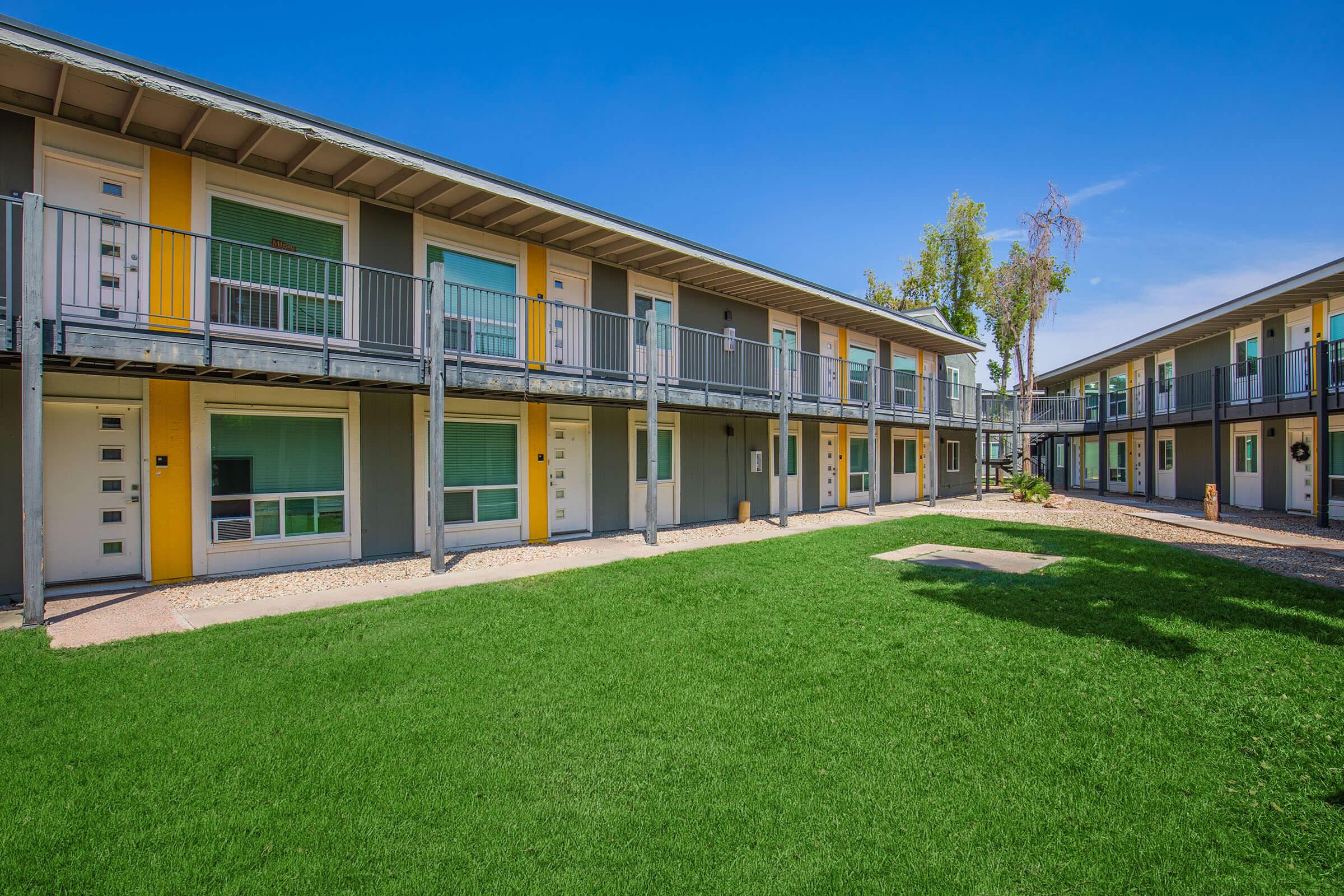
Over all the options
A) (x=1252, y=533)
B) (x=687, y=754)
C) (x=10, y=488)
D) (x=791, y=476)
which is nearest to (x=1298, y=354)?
(x=1252, y=533)

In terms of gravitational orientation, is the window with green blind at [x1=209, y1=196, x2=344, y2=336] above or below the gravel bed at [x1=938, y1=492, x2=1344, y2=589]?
above

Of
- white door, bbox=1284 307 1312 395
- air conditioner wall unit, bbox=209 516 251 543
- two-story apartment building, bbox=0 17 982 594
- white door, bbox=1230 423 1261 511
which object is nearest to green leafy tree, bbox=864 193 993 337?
white door, bbox=1230 423 1261 511

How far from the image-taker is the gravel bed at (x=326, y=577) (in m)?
7.24

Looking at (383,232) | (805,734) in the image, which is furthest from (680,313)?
(805,734)

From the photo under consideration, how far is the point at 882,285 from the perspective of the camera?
1511 inches

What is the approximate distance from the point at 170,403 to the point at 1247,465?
26716 mm

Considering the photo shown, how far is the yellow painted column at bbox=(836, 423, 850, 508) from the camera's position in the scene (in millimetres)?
18578

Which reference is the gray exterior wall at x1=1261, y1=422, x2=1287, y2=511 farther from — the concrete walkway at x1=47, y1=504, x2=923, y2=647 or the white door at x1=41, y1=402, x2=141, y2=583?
the white door at x1=41, y1=402, x2=141, y2=583

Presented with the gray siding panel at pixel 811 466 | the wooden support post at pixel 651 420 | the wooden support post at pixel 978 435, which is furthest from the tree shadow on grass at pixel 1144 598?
the wooden support post at pixel 978 435

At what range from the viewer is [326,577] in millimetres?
8273

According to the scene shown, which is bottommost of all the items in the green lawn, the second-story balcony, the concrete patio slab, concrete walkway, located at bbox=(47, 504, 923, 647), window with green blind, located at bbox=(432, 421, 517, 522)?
the green lawn

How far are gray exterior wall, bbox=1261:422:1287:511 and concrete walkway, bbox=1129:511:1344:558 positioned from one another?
313 cm

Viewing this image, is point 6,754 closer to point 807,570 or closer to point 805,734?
point 805,734

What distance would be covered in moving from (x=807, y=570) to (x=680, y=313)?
755cm
